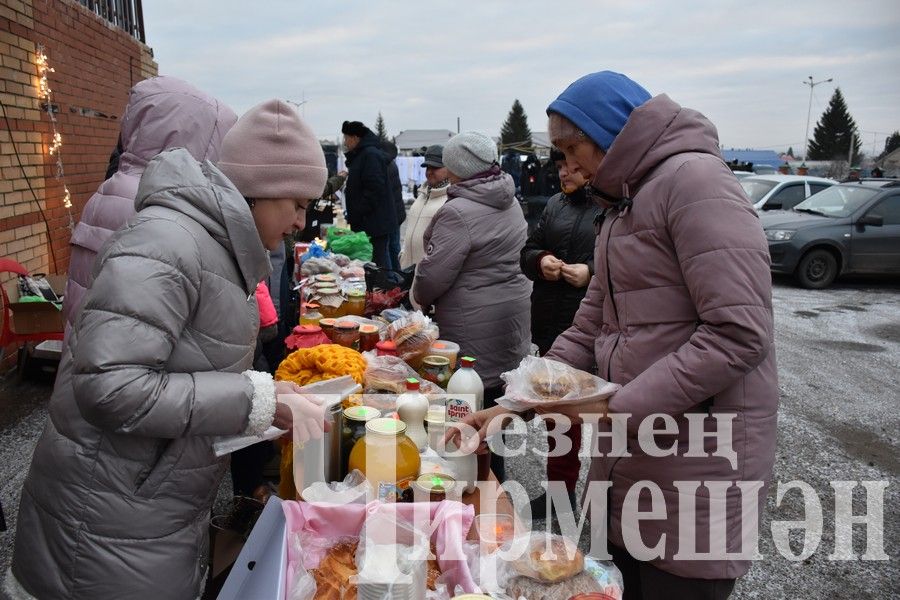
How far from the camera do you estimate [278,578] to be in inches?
48.1

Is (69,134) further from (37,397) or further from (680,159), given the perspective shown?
(680,159)

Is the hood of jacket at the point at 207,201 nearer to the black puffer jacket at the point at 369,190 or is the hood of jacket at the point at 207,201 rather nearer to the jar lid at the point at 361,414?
the jar lid at the point at 361,414

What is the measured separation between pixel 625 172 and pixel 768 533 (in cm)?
292

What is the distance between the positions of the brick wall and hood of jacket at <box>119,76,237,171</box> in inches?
124

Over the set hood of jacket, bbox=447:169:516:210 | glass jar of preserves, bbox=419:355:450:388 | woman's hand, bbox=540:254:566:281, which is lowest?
glass jar of preserves, bbox=419:355:450:388

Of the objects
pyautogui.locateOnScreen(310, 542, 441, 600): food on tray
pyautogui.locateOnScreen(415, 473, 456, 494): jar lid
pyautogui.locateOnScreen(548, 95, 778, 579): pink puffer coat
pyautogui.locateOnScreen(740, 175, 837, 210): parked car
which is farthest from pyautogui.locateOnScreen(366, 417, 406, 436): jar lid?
pyautogui.locateOnScreen(740, 175, 837, 210): parked car

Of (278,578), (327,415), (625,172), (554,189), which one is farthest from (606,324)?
(554,189)

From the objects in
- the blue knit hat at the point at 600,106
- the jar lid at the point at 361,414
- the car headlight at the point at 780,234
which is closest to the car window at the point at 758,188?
the car headlight at the point at 780,234

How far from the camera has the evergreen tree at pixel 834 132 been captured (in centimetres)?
5666

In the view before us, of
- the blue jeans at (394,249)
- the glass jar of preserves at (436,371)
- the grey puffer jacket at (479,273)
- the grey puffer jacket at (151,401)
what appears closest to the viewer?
the grey puffer jacket at (151,401)

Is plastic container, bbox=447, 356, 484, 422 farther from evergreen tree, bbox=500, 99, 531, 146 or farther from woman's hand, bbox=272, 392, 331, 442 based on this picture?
evergreen tree, bbox=500, 99, 531, 146

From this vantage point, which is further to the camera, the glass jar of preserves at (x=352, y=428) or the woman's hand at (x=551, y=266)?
the woman's hand at (x=551, y=266)

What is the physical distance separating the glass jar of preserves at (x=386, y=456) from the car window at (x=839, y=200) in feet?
39.2

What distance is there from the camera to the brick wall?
5078mm
